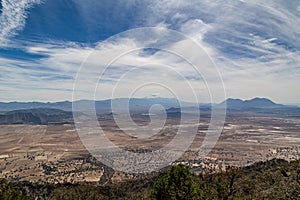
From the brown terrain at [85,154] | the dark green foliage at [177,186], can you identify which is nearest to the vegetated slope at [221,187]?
the dark green foliage at [177,186]

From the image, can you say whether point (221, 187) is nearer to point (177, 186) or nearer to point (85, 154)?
point (177, 186)

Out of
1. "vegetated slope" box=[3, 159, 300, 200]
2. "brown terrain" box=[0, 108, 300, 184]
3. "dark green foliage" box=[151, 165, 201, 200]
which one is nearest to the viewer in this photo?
"dark green foliage" box=[151, 165, 201, 200]

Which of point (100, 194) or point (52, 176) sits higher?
point (100, 194)

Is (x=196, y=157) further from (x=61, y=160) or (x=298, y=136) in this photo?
(x=298, y=136)

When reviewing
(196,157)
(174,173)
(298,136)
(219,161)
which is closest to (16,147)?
(196,157)

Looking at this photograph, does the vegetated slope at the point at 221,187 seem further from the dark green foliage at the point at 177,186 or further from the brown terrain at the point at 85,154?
A: the brown terrain at the point at 85,154

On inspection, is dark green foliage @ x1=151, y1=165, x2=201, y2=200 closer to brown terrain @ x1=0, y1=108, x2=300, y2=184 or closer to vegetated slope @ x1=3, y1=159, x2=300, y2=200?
vegetated slope @ x1=3, y1=159, x2=300, y2=200

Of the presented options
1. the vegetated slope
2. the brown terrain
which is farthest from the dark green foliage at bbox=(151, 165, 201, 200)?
the brown terrain

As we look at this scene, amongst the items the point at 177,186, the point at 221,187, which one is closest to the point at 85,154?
the point at 177,186
